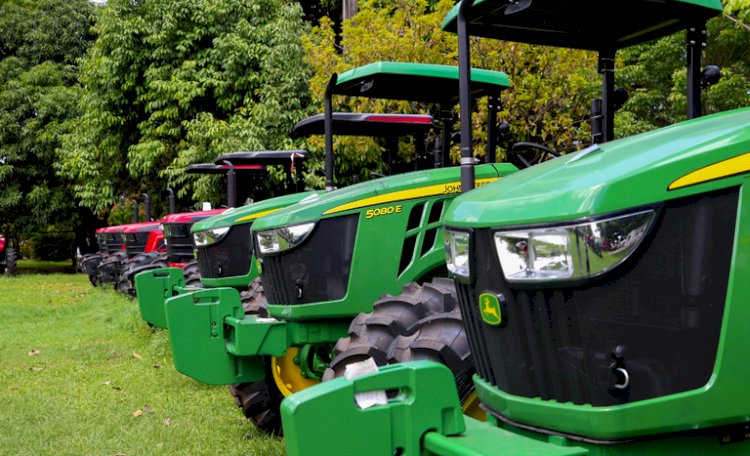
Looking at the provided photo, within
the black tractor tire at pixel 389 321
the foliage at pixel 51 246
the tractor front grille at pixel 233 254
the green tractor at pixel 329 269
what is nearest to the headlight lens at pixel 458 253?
the black tractor tire at pixel 389 321

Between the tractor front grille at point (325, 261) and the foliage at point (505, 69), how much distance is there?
25.2ft

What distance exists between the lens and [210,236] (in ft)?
28.6

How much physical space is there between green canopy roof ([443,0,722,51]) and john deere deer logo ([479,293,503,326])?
1.38 meters

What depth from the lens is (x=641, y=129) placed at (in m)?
13.1

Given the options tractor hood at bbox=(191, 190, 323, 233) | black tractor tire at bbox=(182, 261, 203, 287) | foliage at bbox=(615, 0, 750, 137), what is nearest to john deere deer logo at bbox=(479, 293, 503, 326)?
tractor hood at bbox=(191, 190, 323, 233)

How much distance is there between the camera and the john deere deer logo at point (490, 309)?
271 centimetres

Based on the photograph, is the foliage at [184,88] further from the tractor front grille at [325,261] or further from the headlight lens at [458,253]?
the headlight lens at [458,253]

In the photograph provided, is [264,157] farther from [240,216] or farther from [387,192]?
[387,192]

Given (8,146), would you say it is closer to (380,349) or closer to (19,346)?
(19,346)

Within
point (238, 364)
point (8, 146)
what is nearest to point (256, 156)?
point (238, 364)

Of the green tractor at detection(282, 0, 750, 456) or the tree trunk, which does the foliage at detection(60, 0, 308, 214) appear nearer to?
the tree trunk

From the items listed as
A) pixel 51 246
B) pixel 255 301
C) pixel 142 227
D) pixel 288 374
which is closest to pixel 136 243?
pixel 142 227

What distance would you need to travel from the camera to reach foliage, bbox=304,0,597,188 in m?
13.1

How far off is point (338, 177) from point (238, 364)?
1146cm
